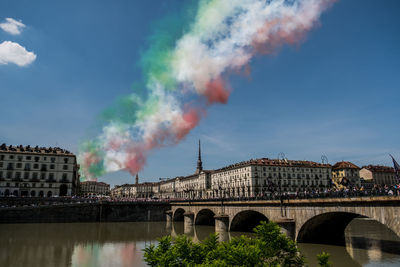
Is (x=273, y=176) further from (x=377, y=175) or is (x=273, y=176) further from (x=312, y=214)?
(x=312, y=214)

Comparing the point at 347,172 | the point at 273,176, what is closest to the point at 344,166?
the point at 347,172

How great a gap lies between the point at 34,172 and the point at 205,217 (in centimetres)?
5942

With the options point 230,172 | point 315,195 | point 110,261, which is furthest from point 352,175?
point 110,261

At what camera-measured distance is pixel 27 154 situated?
302ft

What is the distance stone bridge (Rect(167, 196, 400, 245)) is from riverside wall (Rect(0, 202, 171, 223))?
39.7 metres

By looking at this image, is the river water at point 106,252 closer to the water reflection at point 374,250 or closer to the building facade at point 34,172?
the water reflection at point 374,250

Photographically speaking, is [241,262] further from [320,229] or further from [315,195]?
[320,229]

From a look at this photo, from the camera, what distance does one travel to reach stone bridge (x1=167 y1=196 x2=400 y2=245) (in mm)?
23506

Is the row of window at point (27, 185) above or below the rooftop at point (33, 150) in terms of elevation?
below

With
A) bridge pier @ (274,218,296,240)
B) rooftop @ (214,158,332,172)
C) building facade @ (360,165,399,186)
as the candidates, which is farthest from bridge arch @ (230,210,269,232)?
building facade @ (360,165,399,186)

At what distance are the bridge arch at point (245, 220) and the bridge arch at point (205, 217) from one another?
567 inches

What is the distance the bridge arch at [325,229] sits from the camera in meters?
32.7

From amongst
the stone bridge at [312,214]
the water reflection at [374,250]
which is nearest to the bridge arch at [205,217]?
the stone bridge at [312,214]

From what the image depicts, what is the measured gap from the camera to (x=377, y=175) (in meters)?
146
